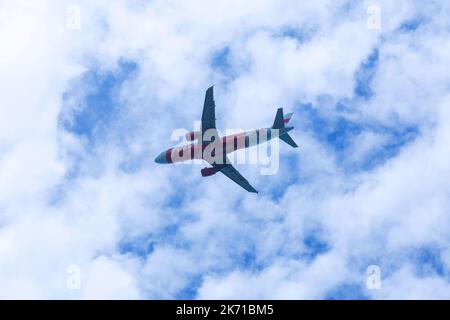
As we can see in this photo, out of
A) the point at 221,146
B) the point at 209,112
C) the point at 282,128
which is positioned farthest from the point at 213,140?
the point at 282,128

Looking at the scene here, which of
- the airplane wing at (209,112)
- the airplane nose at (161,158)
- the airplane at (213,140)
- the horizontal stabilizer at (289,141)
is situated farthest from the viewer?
the airplane nose at (161,158)

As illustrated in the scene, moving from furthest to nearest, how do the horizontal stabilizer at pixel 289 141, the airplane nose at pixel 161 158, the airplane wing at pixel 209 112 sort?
the airplane nose at pixel 161 158, the horizontal stabilizer at pixel 289 141, the airplane wing at pixel 209 112

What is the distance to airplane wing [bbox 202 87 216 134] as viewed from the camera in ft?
266

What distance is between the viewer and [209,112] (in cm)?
8262

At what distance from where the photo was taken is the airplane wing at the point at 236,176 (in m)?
92.5

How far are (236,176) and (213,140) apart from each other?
10.0 meters

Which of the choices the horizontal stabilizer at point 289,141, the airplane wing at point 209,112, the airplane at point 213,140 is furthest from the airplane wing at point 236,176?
the horizontal stabilizer at point 289,141

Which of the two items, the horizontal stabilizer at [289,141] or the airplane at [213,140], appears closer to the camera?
the airplane at [213,140]

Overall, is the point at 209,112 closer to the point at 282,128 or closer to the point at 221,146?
the point at 221,146

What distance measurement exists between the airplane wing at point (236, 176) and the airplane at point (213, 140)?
1055mm

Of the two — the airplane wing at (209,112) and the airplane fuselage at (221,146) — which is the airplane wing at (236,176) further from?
the airplane wing at (209,112)

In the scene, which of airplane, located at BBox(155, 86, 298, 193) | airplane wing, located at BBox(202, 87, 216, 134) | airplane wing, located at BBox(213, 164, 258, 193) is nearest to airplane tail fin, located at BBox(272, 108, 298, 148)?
airplane, located at BBox(155, 86, 298, 193)
